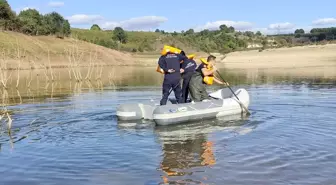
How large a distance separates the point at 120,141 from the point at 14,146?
2524 millimetres

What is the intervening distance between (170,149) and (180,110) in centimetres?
346

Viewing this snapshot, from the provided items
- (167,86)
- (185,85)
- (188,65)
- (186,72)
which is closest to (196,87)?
(185,85)

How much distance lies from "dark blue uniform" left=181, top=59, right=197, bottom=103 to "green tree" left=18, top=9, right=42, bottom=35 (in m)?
67.7

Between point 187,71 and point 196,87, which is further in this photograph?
point 196,87

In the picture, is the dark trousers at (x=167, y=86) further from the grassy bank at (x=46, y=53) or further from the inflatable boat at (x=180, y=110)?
the grassy bank at (x=46, y=53)

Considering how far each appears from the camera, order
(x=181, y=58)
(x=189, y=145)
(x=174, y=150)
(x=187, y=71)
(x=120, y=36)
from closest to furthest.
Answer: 1. (x=174, y=150)
2. (x=189, y=145)
3. (x=181, y=58)
4. (x=187, y=71)
5. (x=120, y=36)

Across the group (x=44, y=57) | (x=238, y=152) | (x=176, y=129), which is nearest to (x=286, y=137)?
(x=238, y=152)

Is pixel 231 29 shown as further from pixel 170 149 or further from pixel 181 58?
pixel 170 149

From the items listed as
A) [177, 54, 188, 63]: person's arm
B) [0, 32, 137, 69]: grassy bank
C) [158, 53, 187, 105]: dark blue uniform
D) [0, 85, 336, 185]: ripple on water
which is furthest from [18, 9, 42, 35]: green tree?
[158, 53, 187, 105]: dark blue uniform

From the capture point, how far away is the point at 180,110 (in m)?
13.5

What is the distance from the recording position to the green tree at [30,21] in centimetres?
7831

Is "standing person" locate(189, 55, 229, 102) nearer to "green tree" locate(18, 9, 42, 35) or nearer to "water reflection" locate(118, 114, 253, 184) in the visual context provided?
"water reflection" locate(118, 114, 253, 184)

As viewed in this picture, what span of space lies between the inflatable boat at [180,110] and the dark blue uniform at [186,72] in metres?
0.83

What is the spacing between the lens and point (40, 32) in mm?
82250
